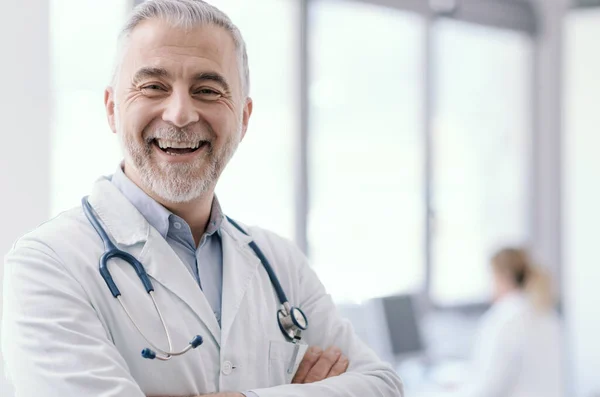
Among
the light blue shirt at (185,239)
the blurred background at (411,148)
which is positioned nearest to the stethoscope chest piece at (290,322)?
the light blue shirt at (185,239)

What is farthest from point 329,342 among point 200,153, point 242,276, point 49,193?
point 49,193

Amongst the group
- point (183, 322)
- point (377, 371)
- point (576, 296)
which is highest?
point (183, 322)

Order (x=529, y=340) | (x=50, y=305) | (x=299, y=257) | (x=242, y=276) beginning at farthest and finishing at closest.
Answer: (x=529, y=340) < (x=299, y=257) < (x=242, y=276) < (x=50, y=305)

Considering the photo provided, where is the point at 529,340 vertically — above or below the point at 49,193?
below

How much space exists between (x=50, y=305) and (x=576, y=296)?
12.6 ft

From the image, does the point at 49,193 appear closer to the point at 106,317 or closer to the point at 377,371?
the point at 106,317

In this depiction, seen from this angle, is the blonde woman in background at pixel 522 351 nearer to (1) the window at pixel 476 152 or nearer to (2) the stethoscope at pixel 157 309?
(1) the window at pixel 476 152

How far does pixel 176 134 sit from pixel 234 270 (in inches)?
10.9

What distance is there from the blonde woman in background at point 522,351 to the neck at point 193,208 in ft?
5.96

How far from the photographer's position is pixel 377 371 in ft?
4.72

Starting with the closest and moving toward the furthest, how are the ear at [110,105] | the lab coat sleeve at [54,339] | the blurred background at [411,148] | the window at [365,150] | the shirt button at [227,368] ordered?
the lab coat sleeve at [54,339] → the shirt button at [227,368] → the ear at [110,105] → the blurred background at [411,148] → the window at [365,150]

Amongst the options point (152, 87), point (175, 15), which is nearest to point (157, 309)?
point (152, 87)

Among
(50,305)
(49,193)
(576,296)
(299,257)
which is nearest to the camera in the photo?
(50,305)

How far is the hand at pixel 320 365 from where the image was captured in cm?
138
